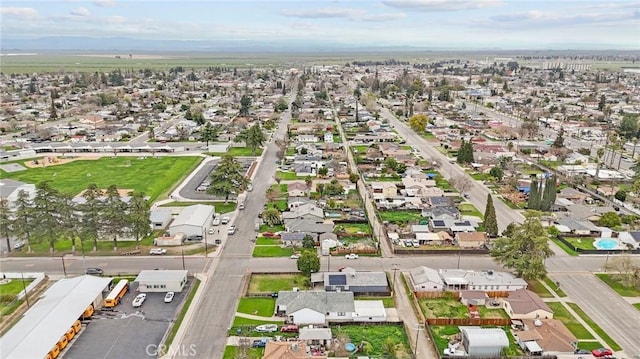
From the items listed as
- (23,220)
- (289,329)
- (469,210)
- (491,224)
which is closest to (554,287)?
(491,224)

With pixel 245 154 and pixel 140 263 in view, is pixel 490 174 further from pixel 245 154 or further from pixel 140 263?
pixel 140 263

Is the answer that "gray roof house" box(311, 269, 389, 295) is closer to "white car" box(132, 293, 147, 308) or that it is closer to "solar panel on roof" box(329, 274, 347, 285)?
"solar panel on roof" box(329, 274, 347, 285)

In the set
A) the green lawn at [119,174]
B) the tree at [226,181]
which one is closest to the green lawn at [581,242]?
the tree at [226,181]

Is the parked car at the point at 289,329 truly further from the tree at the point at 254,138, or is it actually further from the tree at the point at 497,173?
the tree at the point at 254,138

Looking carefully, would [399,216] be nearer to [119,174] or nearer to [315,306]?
[315,306]

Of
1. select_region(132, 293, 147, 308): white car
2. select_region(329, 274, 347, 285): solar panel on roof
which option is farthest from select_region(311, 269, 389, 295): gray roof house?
select_region(132, 293, 147, 308): white car

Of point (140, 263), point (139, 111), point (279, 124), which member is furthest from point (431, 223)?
point (139, 111)
